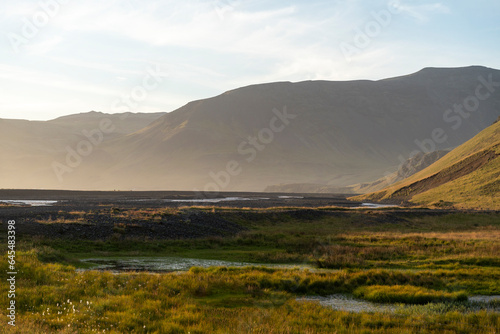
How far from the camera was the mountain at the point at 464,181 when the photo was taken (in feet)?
290

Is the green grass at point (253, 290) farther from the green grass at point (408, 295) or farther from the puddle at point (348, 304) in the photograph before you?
the puddle at point (348, 304)

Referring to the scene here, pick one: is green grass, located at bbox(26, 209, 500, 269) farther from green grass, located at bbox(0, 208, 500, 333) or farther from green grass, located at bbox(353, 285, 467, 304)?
green grass, located at bbox(353, 285, 467, 304)

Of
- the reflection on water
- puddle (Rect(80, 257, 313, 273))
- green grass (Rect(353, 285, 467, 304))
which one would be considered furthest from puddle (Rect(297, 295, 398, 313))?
the reflection on water

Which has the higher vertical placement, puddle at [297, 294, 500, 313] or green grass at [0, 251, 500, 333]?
green grass at [0, 251, 500, 333]

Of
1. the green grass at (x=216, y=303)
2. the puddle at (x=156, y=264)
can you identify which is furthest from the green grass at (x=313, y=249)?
the green grass at (x=216, y=303)

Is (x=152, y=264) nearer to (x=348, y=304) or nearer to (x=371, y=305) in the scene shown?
(x=348, y=304)

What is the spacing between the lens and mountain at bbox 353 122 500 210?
8850cm

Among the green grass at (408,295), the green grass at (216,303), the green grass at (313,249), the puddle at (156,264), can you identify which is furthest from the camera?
the green grass at (313,249)

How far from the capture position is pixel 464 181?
320 ft

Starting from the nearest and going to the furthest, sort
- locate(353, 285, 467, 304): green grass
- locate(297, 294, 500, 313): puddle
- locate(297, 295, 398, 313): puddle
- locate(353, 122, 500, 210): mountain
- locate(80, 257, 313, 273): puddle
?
locate(297, 294, 500, 313): puddle
locate(297, 295, 398, 313): puddle
locate(353, 285, 467, 304): green grass
locate(80, 257, 313, 273): puddle
locate(353, 122, 500, 210): mountain

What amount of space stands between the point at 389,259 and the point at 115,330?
23.4 meters

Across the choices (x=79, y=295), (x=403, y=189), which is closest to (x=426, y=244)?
(x=79, y=295)

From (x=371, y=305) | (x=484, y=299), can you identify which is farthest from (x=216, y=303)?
(x=484, y=299)

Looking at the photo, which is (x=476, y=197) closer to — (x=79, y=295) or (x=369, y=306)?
(x=369, y=306)
